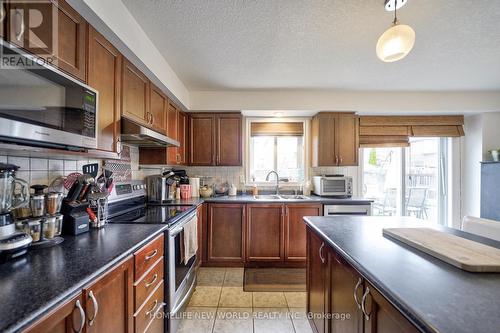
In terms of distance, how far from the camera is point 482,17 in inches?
63.5

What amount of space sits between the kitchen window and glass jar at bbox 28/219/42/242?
2691mm

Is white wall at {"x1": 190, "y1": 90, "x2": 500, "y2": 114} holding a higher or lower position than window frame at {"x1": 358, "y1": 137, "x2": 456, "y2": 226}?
higher

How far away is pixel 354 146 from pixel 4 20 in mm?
3478

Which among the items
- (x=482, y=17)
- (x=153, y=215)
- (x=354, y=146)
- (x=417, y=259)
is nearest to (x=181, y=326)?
(x=153, y=215)

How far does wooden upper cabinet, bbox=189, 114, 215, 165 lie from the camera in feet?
10.6

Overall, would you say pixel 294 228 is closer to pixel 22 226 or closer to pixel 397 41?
pixel 397 41

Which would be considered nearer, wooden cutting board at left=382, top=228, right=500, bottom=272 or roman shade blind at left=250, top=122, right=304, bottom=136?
wooden cutting board at left=382, top=228, right=500, bottom=272

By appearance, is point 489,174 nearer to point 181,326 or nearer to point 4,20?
point 181,326

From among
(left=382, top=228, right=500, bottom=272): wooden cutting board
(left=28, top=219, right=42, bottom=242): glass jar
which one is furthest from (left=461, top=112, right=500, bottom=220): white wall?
(left=28, top=219, right=42, bottom=242): glass jar

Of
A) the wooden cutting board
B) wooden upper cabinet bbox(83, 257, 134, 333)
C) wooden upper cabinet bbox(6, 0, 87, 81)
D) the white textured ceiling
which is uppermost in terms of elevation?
the white textured ceiling

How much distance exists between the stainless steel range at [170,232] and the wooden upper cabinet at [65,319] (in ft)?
2.72

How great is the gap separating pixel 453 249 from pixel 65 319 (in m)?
1.59

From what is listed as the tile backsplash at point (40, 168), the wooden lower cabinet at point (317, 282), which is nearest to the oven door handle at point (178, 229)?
the tile backsplash at point (40, 168)

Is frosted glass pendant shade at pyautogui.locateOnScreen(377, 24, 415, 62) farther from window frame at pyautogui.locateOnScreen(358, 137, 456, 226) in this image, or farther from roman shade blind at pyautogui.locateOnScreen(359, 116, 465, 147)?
window frame at pyautogui.locateOnScreen(358, 137, 456, 226)
